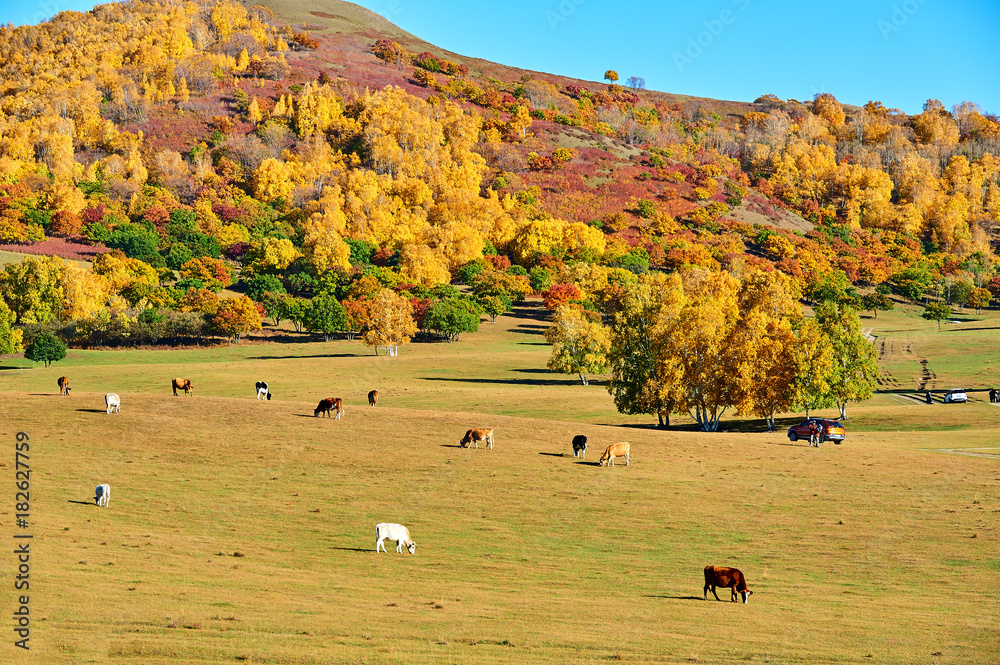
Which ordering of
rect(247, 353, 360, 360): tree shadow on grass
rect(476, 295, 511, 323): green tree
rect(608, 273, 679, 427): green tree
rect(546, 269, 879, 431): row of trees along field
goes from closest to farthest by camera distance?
rect(546, 269, 879, 431): row of trees along field → rect(608, 273, 679, 427): green tree → rect(247, 353, 360, 360): tree shadow on grass → rect(476, 295, 511, 323): green tree

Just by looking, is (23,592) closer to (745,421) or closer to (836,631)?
(836,631)

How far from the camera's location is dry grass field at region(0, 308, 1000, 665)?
862 inches

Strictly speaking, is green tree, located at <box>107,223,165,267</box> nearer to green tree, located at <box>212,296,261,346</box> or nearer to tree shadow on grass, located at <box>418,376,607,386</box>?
green tree, located at <box>212,296,261,346</box>

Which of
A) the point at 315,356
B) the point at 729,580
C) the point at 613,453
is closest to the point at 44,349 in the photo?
the point at 315,356

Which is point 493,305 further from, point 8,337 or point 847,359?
point 847,359

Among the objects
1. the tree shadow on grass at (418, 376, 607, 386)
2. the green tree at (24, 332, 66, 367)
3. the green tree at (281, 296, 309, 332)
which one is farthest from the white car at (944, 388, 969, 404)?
the green tree at (24, 332, 66, 367)

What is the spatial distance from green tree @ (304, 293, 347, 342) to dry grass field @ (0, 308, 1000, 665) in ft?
265

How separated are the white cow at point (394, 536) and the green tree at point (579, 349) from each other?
251 ft

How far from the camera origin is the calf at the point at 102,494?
1395 inches

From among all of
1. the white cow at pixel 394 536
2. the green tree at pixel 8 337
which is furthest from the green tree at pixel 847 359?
the green tree at pixel 8 337

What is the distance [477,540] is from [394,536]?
12.2 ft

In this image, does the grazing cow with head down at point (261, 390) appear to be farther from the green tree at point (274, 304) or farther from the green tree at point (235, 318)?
the green tree at point (274, 304)

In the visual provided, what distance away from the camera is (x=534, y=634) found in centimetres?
2259

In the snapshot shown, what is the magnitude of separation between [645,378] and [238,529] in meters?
45.2
